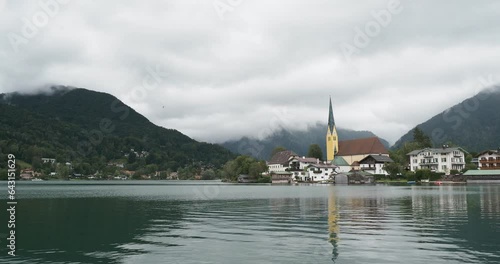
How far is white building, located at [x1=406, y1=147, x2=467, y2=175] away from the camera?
523 feet

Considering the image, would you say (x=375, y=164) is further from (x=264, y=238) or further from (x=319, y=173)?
(x=264, y=238)

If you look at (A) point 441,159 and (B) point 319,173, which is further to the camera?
(B) point 319,173

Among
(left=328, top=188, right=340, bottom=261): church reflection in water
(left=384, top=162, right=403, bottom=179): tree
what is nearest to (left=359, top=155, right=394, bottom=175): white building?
(left=384, top=162, right=403, bottom=179): tree

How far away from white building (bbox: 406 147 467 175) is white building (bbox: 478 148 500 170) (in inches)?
242

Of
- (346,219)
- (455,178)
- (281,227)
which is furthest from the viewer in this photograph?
(455,178)

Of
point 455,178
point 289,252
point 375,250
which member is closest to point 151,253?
point 289,252

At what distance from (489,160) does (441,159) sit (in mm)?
16127

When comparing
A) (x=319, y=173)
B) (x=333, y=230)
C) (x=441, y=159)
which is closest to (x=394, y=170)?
(x=441, y=159)

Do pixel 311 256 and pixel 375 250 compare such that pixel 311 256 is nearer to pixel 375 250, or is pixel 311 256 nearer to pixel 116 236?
pixel 375 250

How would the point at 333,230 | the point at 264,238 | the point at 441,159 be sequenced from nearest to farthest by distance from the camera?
the point at 264,238, the point at 333,230, the point at 441,159

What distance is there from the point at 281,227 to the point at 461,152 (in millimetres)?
149047

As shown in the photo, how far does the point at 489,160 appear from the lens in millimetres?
157000

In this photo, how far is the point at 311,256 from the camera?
21.3 metres

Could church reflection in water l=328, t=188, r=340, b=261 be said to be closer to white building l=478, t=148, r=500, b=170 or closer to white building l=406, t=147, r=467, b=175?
white building l=406, t=147, r=467, b=175
